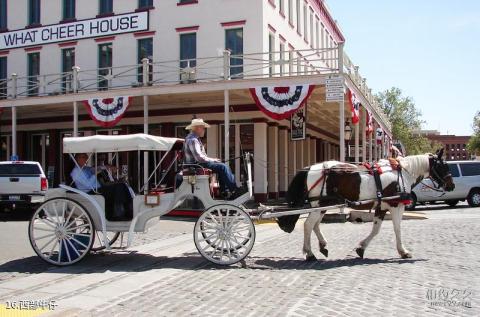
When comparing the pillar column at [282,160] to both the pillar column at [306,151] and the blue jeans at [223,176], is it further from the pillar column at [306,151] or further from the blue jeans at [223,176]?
the blue jeans at [223,176]

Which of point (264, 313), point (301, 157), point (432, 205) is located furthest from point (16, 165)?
point (432, 205)

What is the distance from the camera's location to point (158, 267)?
873 cm

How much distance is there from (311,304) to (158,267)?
3.33m

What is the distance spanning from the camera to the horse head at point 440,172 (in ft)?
31.8

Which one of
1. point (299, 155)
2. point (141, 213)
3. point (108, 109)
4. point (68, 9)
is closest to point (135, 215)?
point (141, 213)

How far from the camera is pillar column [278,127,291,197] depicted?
2528cm

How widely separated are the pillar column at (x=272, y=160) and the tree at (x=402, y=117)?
54.5 metres

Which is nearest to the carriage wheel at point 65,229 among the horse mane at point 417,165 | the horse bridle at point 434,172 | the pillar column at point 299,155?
the horse mane at point 417,165

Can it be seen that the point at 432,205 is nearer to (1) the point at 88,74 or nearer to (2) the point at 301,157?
(2) the point at 301,157

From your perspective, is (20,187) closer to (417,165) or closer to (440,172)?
(417,165)

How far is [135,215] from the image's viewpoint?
901 centimetres

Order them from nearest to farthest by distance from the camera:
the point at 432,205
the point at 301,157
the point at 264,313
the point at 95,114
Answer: the point at 264,313
the point at 95,114
the point at 432,205
the point at 301,157

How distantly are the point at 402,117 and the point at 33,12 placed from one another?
200 feet

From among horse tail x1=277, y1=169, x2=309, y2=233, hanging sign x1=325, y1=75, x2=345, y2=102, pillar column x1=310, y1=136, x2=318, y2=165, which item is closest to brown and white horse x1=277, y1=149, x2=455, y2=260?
horse tail x1=277, y1=169, x2=309, y2=233
